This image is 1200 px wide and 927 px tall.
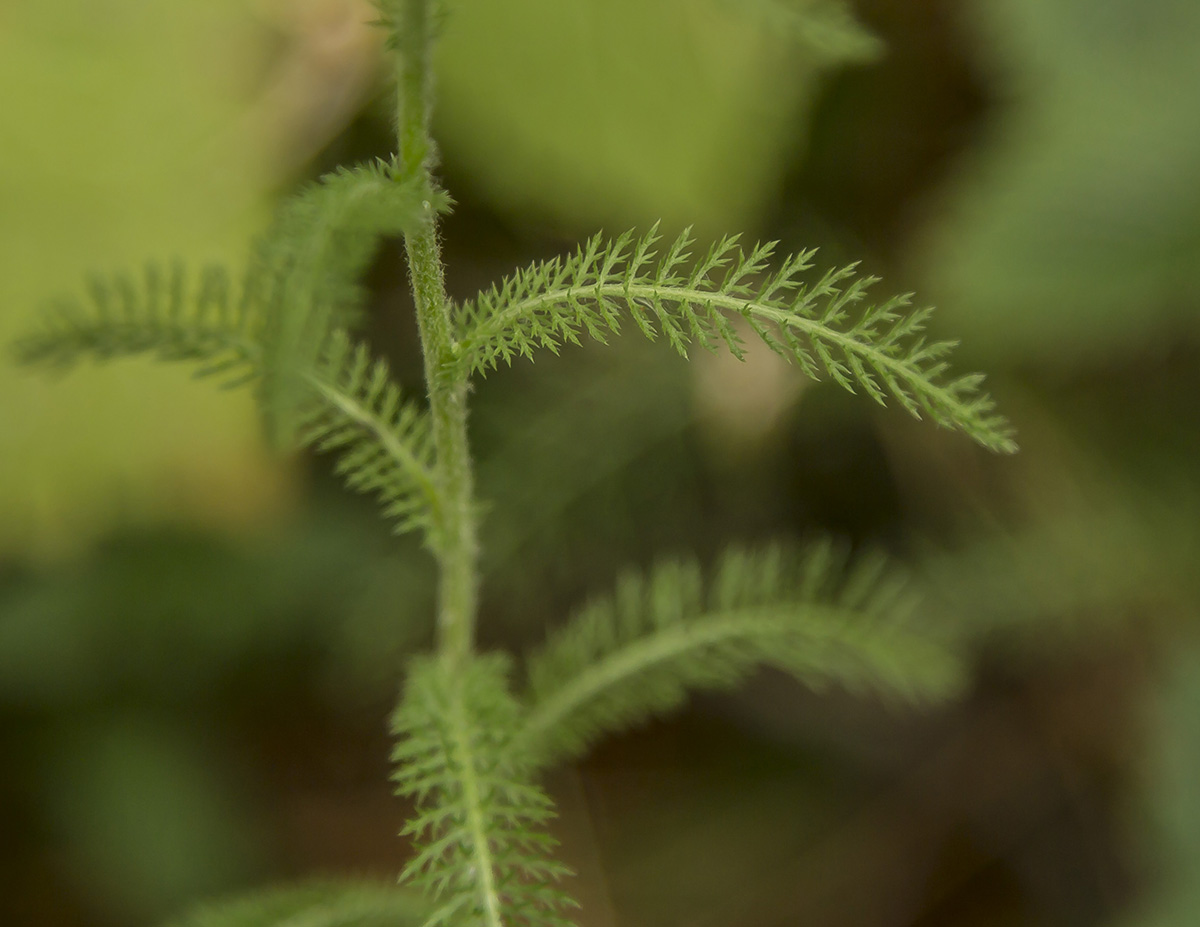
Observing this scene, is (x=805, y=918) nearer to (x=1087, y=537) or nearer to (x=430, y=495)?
(x=1087, y=537)

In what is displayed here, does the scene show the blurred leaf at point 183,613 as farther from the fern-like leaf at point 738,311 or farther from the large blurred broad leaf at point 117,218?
the fern-like leaf at point 738,311

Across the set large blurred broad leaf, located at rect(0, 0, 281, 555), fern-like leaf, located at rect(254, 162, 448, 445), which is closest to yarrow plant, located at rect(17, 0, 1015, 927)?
fern-like leaf, located at rect(254, 162, 448, 445)

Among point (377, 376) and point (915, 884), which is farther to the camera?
point (915, 884)

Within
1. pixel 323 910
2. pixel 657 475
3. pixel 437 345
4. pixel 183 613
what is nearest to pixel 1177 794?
pixel 657 475

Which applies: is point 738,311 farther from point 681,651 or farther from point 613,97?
point 613,97

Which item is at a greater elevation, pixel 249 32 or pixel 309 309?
pixel 249 32

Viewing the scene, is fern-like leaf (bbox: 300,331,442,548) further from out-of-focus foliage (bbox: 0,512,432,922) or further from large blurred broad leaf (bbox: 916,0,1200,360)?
large blurred broad leaf (bbox: 916,0,1200,360)

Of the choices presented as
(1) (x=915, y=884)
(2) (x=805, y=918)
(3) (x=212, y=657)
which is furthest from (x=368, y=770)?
(1) (x=915, y=884)
